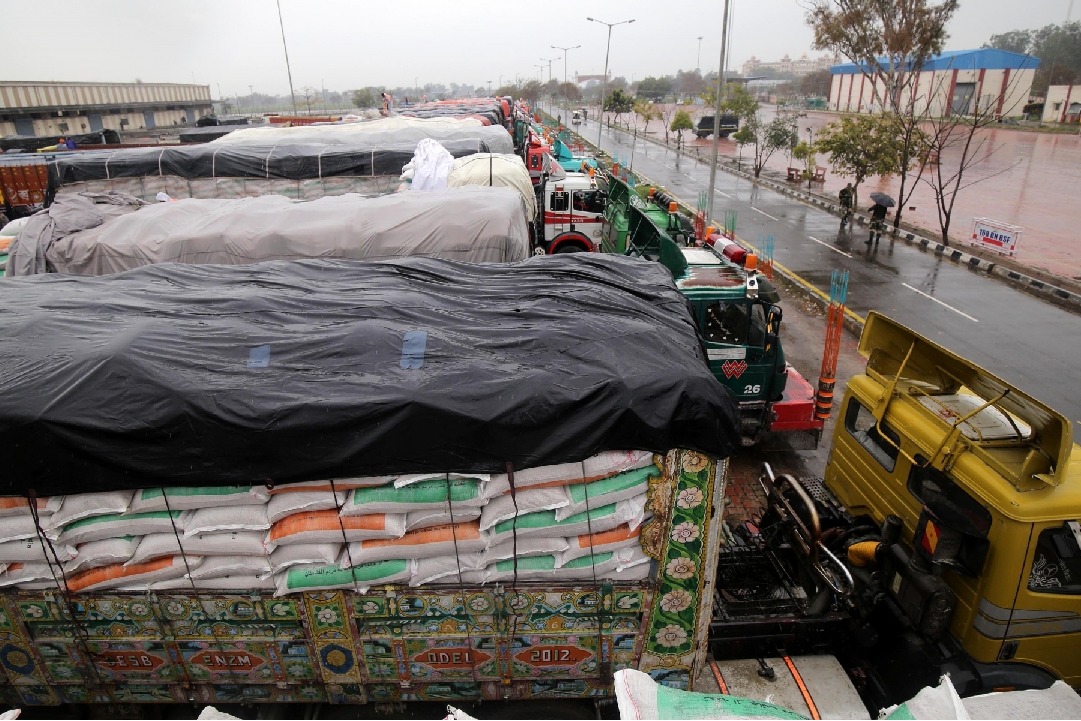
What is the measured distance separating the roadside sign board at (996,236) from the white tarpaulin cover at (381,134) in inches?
489

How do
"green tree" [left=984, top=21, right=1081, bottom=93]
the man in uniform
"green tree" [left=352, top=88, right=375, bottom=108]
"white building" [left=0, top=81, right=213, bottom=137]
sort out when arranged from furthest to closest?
"green tree" [left=352, top=88, right=375, bottom=108] → "green tree" [left=984, top=21, right=1081, bottom=93] → "white building" [left=0, top=81, right=213, bottom=137] → the man in uniform

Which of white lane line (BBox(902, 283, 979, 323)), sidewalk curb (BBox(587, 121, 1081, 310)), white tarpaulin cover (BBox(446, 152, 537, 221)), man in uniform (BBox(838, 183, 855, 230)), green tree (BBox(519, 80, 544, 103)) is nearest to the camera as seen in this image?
white tarpaulin cover (BBox(446, 152, 537, 221))

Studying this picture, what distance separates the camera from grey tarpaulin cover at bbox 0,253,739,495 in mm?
3021

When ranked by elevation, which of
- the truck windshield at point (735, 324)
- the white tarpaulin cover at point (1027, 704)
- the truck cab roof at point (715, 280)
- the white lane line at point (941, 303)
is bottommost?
the white lane line at point (941, 303)

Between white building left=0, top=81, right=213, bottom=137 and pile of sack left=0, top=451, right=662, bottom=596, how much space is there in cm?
4575

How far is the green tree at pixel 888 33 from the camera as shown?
71.8ft

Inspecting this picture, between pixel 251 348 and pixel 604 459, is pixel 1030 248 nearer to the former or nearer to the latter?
pixel 604 459

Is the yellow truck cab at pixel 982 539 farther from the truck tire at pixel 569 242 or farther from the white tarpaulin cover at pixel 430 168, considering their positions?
the truck tire at pixel 569 242

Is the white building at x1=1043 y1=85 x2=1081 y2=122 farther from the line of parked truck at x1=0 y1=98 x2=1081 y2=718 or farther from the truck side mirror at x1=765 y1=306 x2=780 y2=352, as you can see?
the line of parked truck at x1=0 y1=98 x2=1081 y2=718

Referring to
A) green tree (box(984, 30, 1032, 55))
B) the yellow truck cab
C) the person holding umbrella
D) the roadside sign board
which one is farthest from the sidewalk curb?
green tree (box(984, 30, 1032, 55))

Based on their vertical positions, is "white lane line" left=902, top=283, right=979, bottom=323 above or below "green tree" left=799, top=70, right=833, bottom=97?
below

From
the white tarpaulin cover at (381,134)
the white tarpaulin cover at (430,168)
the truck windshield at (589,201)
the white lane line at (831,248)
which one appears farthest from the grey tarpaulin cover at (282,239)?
the white lane line at (831,248)

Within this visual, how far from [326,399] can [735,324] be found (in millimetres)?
5166

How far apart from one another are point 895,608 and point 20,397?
4923 millimetres
